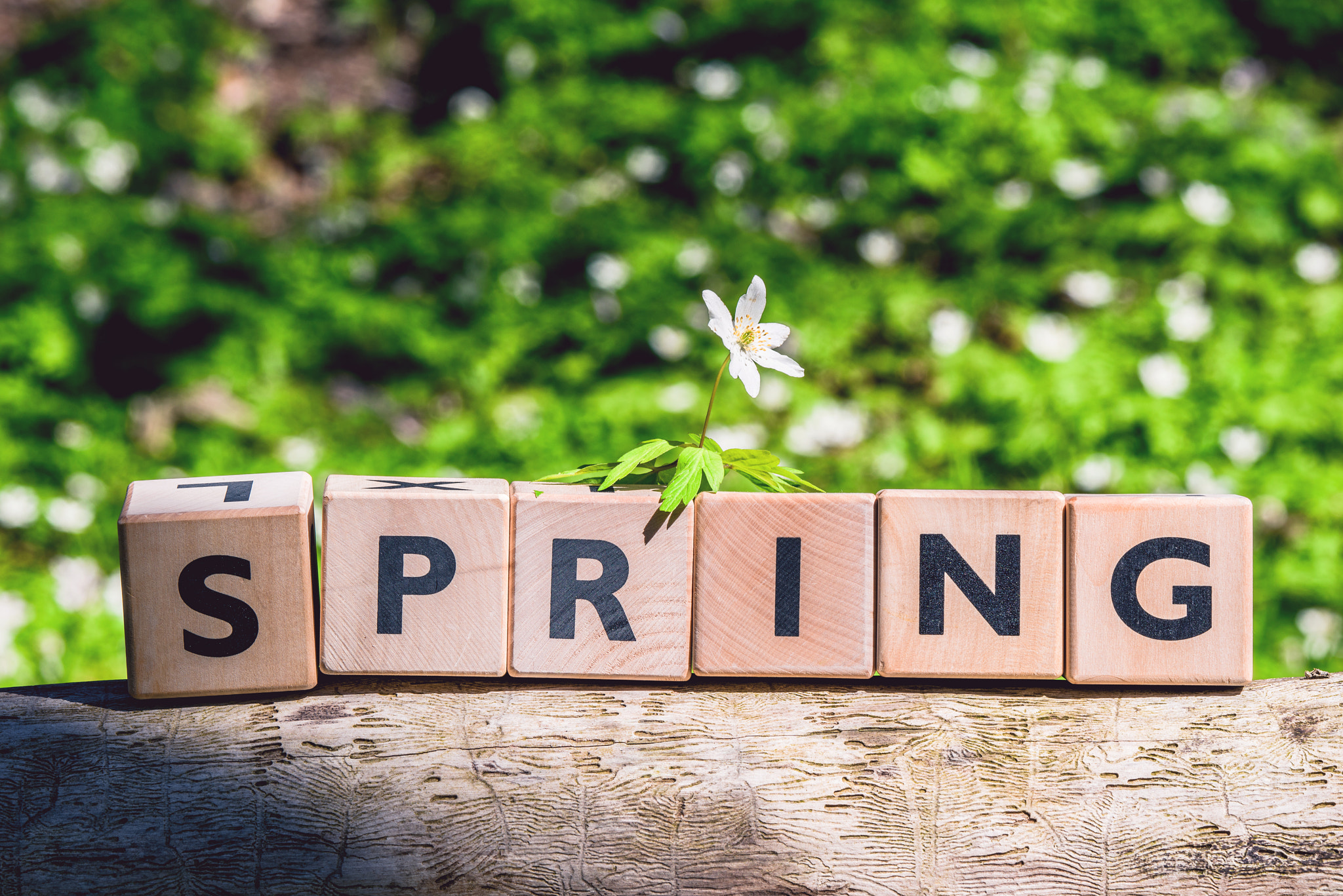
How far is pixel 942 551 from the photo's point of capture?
915mm

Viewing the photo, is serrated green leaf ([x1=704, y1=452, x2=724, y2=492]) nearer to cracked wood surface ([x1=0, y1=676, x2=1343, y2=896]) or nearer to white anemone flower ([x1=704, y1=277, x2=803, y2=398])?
white anemone flower ([x1=704, y1=277, x2=803, y2=398])

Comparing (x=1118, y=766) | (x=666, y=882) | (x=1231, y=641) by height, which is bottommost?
(x=666, y=882)

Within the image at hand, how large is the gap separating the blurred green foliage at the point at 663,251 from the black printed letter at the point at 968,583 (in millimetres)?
791

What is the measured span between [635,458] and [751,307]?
0.20 m

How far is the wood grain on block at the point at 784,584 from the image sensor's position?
92cm

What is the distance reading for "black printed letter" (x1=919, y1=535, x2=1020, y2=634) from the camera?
913mm

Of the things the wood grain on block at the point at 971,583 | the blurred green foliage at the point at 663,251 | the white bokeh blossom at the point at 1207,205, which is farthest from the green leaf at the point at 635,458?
the white bokeh blossom at the point at 1207,205

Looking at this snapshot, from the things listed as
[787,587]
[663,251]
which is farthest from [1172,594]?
[663,251]

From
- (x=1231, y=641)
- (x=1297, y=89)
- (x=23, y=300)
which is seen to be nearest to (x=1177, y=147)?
(x=1297, y=89)

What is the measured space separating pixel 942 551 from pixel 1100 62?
5.90ft

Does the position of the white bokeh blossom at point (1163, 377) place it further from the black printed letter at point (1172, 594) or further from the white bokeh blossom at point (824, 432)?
the black printed letter at point (1172, 594)

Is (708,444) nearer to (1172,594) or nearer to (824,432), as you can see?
(1172,594)

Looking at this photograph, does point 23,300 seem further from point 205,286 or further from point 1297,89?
point 1297,89

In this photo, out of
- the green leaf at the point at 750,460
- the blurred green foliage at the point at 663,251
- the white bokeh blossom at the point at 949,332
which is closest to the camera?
the green leaf at the point at 750,460
